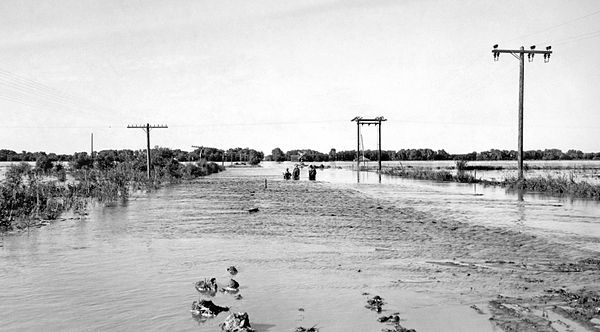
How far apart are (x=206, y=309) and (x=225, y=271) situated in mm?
2665

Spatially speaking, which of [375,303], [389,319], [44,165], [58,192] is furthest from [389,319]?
[44,165]

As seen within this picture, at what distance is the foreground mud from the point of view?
6.41 metres

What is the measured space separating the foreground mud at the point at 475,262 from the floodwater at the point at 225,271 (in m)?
0.11

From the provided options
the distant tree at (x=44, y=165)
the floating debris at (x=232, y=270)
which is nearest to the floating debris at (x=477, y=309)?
the floating debris at (x=232, y=270)

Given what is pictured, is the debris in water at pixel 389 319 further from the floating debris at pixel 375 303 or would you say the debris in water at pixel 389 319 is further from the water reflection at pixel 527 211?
the water reflection at pixel 527 211

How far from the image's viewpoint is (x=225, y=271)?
29.9 ft

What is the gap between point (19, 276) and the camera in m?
8.80

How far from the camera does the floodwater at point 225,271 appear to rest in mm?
6406

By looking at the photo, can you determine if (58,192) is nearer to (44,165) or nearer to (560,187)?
(560,187)

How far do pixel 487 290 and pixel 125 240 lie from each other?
8.81 meters

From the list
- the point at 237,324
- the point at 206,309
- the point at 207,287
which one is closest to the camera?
the point at 237,324

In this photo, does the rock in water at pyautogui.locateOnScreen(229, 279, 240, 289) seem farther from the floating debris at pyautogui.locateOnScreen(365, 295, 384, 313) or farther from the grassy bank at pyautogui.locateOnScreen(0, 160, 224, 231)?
the grassy bank at pyautogui.locateOnScreen(0, 160, 224, 231)

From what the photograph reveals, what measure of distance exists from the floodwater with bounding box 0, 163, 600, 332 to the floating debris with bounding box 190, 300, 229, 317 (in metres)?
0.09

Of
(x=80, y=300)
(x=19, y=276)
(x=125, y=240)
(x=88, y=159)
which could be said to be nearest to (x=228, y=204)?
(x=125, y=240)
